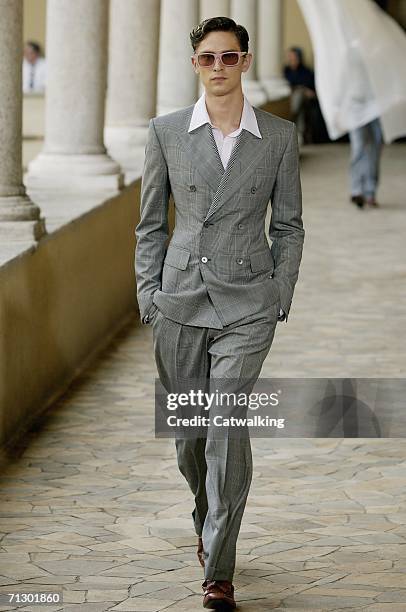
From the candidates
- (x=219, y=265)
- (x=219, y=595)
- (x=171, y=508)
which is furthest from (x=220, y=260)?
(x=171, y=508)

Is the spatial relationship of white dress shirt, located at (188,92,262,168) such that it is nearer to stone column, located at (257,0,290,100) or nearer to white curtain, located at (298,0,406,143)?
white curtain, located at (298,0,406,143)

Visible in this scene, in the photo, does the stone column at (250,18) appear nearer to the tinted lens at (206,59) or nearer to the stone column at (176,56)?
the stone column at (176,56)

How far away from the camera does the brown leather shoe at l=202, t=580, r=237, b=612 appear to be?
3961 millimetres

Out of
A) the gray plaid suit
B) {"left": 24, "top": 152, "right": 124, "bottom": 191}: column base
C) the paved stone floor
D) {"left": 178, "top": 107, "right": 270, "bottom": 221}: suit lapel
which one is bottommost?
the paved stone floor

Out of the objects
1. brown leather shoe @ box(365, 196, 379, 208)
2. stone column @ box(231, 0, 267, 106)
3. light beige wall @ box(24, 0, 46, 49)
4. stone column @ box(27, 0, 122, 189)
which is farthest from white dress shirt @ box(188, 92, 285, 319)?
light beige wall @ box(24, 0, 46, 49)

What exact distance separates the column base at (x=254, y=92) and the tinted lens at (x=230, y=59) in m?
14.8

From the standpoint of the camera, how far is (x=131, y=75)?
10.4 metres

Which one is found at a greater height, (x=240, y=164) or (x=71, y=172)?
Result: (x=240, y=164)

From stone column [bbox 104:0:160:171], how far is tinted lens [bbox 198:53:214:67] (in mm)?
6334

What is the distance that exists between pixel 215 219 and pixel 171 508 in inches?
57.0

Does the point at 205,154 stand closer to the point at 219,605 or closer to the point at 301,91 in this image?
the point at 219,605

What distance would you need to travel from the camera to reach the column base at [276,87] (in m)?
20.8

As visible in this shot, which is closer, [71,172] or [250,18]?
[71,172]

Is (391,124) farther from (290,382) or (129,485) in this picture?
(129,485)
